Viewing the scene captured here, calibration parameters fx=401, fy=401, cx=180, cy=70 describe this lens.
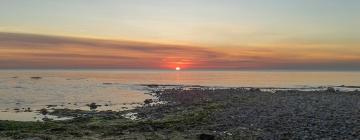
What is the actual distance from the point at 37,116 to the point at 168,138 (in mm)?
22920

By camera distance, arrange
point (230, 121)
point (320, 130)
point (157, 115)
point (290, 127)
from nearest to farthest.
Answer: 1. point (320, 130)
2. point (290, 127)
3. point (230, 121)
4. point (157, 115)

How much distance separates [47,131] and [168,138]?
8201 millimetres

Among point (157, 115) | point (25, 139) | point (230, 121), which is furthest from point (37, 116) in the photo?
point (230, 121)

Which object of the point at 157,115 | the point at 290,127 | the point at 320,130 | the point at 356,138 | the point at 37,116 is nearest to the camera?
the point at 356,138

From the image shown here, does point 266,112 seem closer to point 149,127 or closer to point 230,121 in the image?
point 230,121

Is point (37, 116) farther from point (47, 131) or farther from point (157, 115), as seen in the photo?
point (47, 131)

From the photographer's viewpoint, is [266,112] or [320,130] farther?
[266,112]

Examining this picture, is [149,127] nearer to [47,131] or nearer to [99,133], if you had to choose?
[99,133]

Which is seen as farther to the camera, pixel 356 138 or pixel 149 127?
pixel 149 127

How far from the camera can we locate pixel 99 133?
78.3ft

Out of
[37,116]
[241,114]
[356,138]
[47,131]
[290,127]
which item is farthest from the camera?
[37,116]

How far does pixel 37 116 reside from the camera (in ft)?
131

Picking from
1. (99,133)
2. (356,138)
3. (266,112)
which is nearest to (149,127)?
(99,133)

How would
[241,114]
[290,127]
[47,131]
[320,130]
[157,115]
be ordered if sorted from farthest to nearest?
[157,115]
[241,114]
[47,131]
[290,127]
[320,130]
